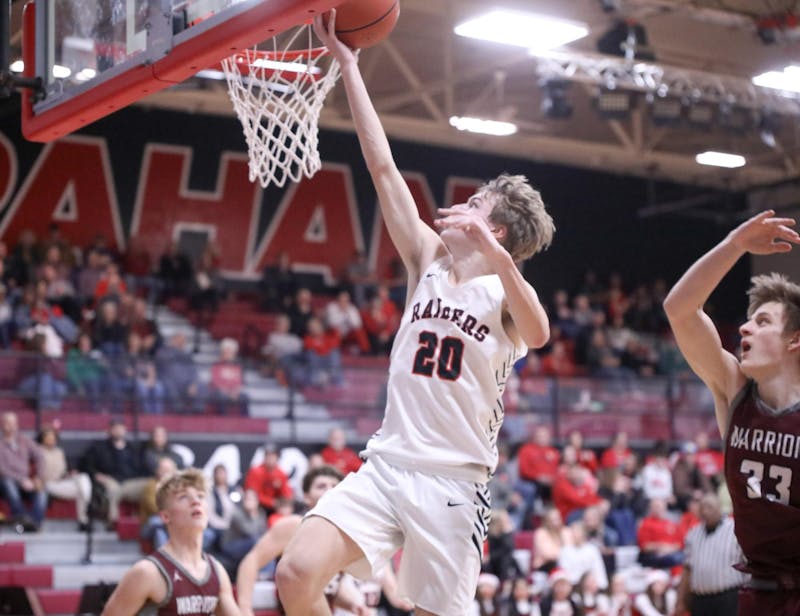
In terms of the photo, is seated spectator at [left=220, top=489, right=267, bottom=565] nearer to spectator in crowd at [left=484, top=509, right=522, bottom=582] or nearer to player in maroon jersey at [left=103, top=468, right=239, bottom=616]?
spectator in crowd at [left=484, top=509, right=522, bottom=582]

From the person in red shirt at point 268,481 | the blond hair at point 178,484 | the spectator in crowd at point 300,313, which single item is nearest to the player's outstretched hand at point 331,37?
the blond hair at point 178,484

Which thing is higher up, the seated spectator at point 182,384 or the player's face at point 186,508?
the seated spectator at point 182,384

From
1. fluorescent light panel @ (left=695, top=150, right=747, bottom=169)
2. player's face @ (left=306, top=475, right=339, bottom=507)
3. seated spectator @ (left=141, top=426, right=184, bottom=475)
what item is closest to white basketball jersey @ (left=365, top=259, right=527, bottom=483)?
player's face @ (left=306, top=475, right=339, bottom=507)

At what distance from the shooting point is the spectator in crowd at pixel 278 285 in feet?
61.0

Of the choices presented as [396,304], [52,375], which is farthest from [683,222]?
[52,375]

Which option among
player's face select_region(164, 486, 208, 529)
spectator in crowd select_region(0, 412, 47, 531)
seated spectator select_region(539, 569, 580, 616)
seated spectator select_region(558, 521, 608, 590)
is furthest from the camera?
seated spectator select_region(558, 521, 608, 590)

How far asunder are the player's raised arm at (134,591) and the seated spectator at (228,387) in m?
8.42

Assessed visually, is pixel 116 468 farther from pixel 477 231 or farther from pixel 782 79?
pixel 782 79

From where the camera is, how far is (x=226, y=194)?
19906 millimetres

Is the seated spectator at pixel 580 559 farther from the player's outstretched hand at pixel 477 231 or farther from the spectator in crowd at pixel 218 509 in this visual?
the player's outstretched hand at pixel 477 231

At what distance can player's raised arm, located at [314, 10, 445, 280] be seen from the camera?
4.79 meters

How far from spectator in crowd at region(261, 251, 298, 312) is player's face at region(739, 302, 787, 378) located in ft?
46.6

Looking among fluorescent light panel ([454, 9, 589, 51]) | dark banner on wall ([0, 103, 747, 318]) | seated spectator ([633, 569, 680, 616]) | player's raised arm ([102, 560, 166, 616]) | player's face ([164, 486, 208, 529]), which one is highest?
fluorescent light panel ([454, 9, 589, 51])

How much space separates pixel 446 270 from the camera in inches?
185
